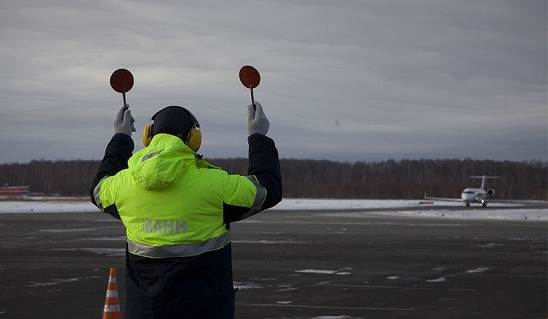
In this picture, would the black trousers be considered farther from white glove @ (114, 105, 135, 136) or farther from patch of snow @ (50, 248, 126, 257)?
patch of snow @ (50, 248, 126, 257)

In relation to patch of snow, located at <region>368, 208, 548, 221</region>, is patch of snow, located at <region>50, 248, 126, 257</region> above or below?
below

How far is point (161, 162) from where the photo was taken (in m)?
3.73

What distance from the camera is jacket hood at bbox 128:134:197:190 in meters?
3.73

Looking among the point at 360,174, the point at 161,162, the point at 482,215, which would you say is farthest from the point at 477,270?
the point at 360,174

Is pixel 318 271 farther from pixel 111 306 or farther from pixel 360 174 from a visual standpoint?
pixel 360 174

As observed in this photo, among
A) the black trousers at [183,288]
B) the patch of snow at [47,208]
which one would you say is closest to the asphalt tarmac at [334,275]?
the black trousers at [183,288]

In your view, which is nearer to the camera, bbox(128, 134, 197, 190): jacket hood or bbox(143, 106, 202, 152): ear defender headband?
bbox(128, 134, 197, 190): jacket hood

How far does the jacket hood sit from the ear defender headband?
83 millimetres

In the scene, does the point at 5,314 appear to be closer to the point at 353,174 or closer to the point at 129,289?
the point at 129,289

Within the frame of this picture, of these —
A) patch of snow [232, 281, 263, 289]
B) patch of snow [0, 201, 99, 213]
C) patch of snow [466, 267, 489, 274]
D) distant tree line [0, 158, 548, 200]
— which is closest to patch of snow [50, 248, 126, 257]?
patch of snow [232, 281, 263, 289]

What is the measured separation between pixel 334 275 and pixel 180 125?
1239cm

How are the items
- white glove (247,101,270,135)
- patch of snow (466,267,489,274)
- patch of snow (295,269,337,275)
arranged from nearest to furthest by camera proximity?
white glove (247,101,270,135) → patch of snow (295,269,337,275) → patch of snow (466,267,489,274)

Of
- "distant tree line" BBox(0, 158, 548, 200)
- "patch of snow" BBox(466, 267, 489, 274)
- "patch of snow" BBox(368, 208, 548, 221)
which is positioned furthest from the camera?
"distant tree line" BBox(0, 158, 548, 200)

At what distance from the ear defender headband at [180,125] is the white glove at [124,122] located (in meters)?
0.45
